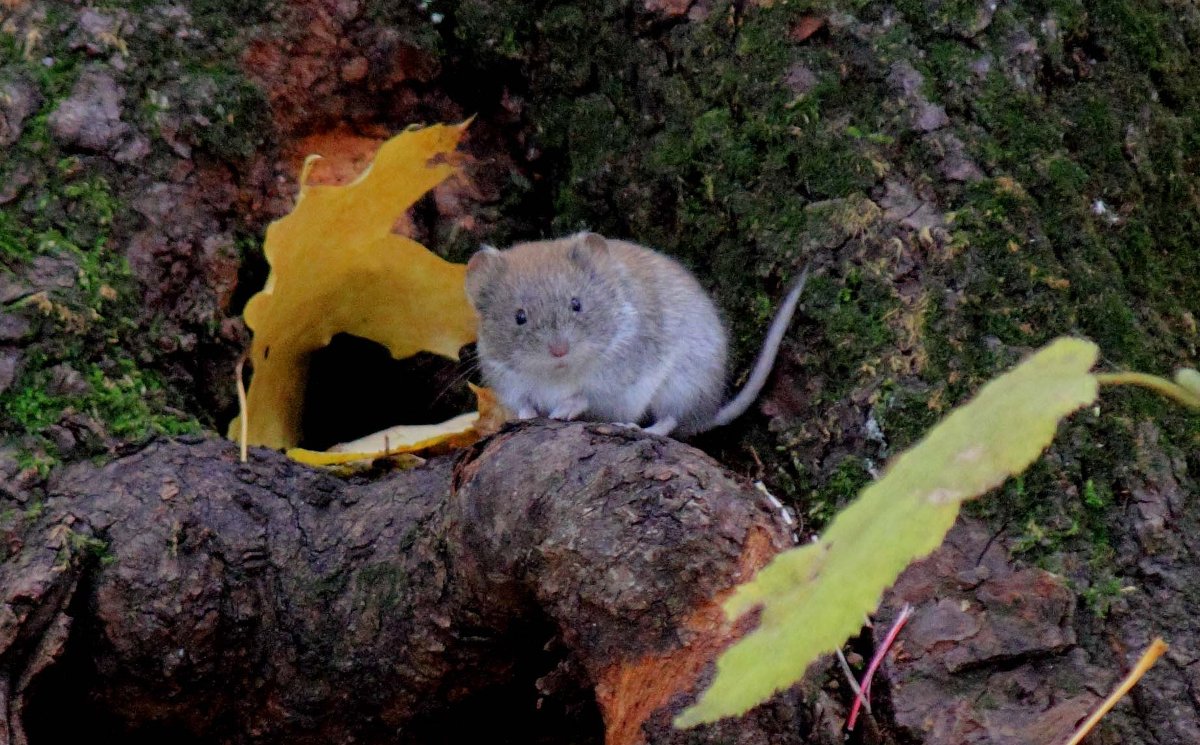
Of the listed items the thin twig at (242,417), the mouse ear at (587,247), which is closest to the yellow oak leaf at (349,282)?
the thin twig at (242,417)

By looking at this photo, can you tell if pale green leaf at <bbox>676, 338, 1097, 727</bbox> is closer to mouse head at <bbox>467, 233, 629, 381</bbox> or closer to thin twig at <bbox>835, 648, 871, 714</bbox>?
thin twig at <bbox>835, 648, 871, 714</bbox>

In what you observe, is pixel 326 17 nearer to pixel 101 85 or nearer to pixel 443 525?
pixel 101 85

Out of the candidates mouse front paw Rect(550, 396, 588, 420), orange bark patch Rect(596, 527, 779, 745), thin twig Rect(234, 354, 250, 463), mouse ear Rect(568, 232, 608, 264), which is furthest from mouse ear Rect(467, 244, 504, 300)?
orange bark patch Rect(596, 527, 779, 745)

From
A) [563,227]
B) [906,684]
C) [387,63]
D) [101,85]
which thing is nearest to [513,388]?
[563,227]

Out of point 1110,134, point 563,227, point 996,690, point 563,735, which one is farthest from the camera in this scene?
point 563,227

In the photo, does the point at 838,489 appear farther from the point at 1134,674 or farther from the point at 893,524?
the point at 893,524

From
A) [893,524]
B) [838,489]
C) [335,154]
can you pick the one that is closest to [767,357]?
[838,489]

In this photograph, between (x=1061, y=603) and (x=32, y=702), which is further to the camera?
(x=32, y=702)

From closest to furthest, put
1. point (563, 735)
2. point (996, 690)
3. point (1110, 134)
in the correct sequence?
point (996, 690) < point (563, 735) < point (1110, 134)
